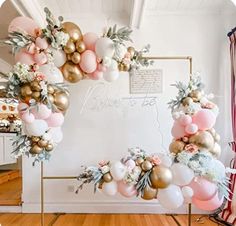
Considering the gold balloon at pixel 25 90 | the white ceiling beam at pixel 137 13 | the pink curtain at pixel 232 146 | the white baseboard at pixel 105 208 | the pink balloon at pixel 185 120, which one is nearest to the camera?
the gold balloon at pixel 25 90

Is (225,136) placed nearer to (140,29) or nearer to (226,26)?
(226,26)

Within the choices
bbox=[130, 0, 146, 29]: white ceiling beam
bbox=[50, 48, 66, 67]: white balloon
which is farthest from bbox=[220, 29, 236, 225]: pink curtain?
bbox=[50, 48, 66, 67]: white balloon

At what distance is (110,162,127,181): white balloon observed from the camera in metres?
2.21

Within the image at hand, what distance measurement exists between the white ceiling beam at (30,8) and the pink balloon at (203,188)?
249cm

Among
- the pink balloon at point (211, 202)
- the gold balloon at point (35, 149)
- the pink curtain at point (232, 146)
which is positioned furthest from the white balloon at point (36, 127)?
the pink curtain at point (232, 146)

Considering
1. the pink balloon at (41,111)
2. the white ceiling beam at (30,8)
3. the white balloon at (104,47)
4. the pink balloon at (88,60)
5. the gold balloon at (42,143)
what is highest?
the white ceiling beam at (30,8)

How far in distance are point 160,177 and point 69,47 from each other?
1329 mm

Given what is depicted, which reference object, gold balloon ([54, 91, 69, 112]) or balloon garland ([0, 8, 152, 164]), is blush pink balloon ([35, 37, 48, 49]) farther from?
gold balloon ([54, 91, 69, 112])

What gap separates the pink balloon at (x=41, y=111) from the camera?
2.18 meters

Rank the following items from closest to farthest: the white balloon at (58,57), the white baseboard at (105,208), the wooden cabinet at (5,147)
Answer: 1. the white balloon at (58,57)
2. the white baseboard at (105,208)
3. the wooden cabinet at (5,147)

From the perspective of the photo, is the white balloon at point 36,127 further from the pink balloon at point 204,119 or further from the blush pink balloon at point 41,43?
the pink balloon at point 204,119

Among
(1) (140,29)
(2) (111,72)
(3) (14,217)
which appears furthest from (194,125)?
(3) (14,217)

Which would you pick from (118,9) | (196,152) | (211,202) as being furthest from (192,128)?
(118,9)

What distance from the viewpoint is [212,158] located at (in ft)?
7.74
